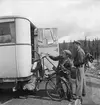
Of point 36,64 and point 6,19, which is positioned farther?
point 36,64

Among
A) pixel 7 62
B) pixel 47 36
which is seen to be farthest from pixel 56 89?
pixel 47 36

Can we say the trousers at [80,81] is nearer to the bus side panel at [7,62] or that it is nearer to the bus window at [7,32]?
the bus side panel at [7,62]

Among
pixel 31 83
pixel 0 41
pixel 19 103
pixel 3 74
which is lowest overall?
pixel 19 103

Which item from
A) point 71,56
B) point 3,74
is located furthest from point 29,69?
point 71,56

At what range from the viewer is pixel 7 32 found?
508 cm

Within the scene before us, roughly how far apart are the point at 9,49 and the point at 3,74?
84 centimetres

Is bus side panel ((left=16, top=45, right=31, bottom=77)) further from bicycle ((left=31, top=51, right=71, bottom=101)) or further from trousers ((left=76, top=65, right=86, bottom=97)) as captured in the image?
trousers ((left=76, top=65, right=86, bottom=97))

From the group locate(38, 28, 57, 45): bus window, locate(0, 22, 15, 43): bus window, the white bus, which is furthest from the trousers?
locate(38, 28, 57, 45): bus window

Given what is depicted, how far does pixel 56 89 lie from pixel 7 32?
2.57 m

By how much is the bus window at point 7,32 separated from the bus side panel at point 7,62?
278 millimetres

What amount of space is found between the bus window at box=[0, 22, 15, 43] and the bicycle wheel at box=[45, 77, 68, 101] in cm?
195

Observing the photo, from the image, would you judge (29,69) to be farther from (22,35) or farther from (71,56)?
(71,56)

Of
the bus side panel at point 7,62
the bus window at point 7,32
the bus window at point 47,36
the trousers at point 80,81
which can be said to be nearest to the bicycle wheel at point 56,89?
the trousers at point 80,81

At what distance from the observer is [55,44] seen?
7.98 metres
